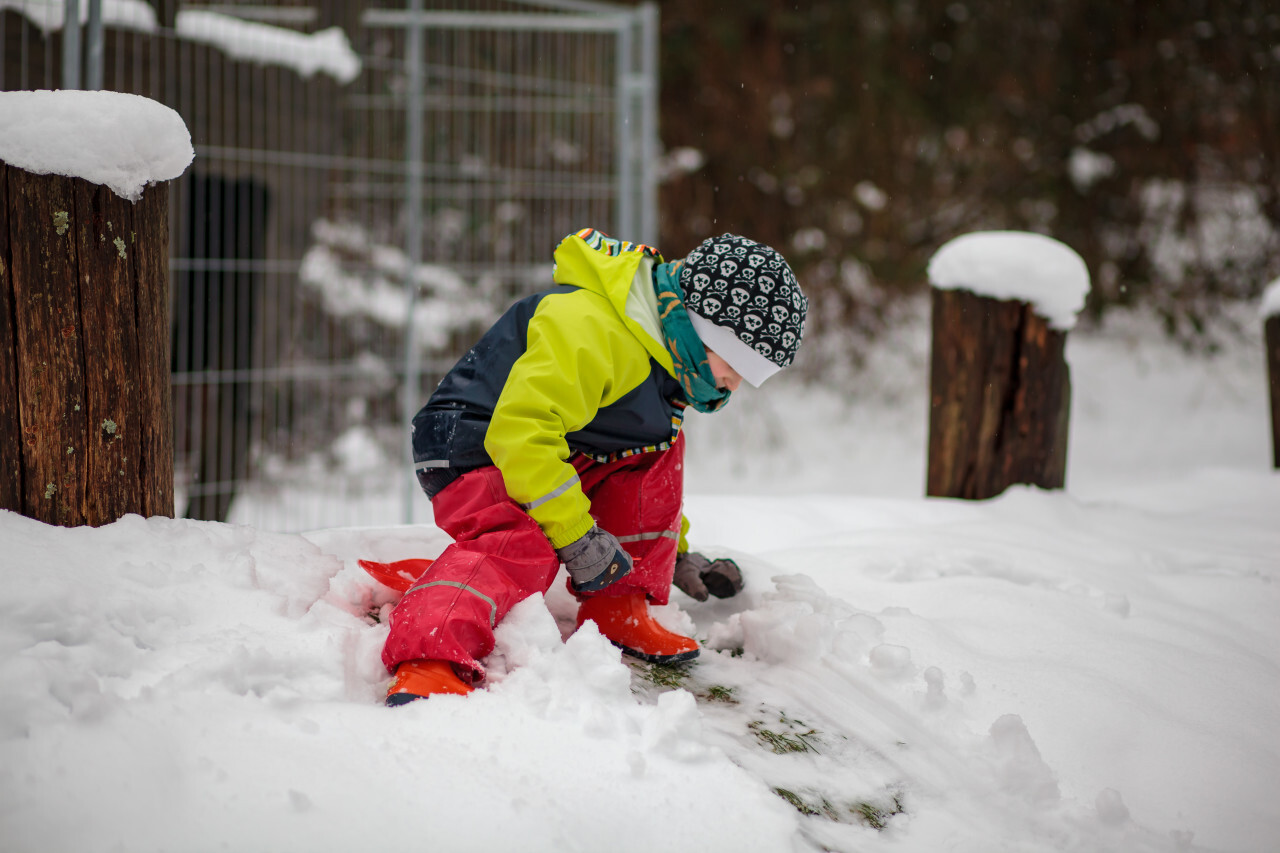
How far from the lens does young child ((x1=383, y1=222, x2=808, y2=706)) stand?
1.75m

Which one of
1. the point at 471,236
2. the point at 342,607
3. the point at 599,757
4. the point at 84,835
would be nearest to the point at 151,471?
the point at 342,607

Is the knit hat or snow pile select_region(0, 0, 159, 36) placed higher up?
snow pile select_region(0, 0, 159, 36)

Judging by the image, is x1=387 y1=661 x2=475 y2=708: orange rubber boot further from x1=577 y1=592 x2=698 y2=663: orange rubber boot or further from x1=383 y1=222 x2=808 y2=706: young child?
x1=577 y1=592 x2=698 y2=663: orange rubber boot

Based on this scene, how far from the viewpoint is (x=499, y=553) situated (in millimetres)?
1768

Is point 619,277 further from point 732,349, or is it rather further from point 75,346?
point 75,346

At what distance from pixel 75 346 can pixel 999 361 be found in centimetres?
291

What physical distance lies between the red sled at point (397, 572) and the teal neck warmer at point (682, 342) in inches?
24.6

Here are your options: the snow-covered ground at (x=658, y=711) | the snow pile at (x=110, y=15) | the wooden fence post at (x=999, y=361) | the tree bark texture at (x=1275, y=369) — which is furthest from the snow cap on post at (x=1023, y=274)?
the snow pile at (x=110, y=15)

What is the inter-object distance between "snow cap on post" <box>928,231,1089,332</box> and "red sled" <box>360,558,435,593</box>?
232 cm

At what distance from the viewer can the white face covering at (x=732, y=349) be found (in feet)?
6.27

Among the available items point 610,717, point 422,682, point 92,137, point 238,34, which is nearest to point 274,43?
point 238,34

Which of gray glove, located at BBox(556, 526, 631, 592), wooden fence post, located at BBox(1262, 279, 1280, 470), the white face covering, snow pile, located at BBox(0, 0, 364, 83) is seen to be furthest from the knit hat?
wooden fence post, located at BBox(1262, 279, 1280, 470)

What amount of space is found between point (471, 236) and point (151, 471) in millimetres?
4198

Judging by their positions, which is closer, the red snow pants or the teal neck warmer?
the red snow pants
